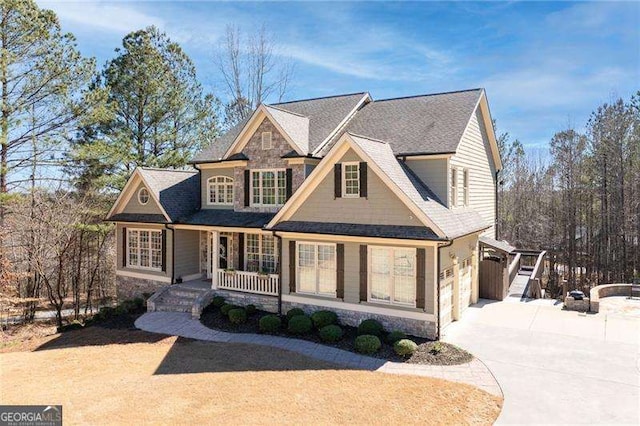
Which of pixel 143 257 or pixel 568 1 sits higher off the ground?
pixel 568 1

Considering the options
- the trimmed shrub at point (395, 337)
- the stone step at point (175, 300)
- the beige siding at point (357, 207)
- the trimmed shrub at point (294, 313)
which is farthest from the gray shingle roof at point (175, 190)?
the trimmed shrub at point (395, 337)

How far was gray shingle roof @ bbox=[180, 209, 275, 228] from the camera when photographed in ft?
60.1

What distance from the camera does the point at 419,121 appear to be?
62.1ft

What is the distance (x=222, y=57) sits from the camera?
3180cm

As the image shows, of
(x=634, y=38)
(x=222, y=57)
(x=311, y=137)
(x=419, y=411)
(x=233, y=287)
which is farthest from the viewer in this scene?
(x=222, y=57)

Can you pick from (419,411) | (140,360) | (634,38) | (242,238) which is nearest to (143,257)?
(242,238)

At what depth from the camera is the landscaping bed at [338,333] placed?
40.1ft

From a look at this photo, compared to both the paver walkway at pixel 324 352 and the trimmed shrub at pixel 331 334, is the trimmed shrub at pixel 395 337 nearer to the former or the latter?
the paver walkway at pixel 324 352

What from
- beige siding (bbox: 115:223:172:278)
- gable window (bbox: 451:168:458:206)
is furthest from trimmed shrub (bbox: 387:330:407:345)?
beige siding (bbox: 115:223:172:278)

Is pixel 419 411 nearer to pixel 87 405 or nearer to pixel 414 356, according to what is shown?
pixel 414 356

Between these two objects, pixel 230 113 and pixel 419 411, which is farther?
pixel 230 113

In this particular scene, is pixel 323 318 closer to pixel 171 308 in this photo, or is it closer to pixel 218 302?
pixel 218 302

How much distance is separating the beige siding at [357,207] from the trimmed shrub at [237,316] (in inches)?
169

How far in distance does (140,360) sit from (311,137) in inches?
475
